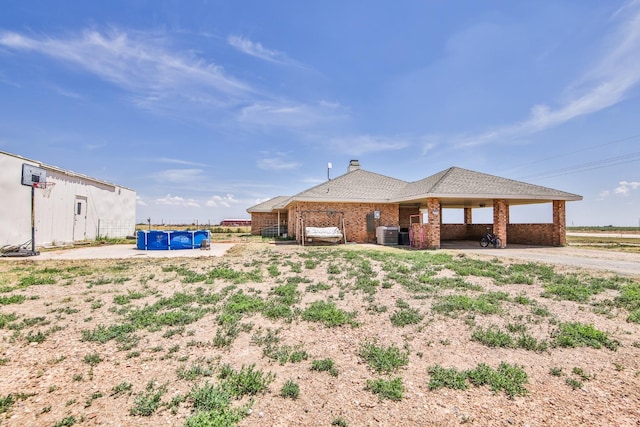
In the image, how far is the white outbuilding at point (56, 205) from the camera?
13.7 metres

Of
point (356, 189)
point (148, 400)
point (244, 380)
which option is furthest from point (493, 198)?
point (148, 400)

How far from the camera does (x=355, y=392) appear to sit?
10.2 ft

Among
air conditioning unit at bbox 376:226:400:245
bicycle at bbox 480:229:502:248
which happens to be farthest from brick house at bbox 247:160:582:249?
air conditioning unit at bbox 376:226:400:245

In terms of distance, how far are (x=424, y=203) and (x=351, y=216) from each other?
4.72 meters

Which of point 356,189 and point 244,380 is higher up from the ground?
point 356,189

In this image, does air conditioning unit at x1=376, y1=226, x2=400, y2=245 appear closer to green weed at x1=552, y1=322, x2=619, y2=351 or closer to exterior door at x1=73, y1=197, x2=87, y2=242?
green weed at x1=552, y1=322, x2=619, y2=351

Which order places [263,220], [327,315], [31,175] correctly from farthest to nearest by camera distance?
[263,220] < [31,175] < [327,315]

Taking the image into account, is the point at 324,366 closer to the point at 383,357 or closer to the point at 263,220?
the point at 383,357

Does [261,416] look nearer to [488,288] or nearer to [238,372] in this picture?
[238,372]

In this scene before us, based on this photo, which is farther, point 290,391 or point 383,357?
point 383,357

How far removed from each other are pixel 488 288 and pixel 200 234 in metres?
14.2

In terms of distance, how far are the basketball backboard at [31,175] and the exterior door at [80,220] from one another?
562 cm

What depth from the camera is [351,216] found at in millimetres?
18500

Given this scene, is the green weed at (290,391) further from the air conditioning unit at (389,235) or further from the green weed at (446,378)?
the air conditioning unit at (389,235)
